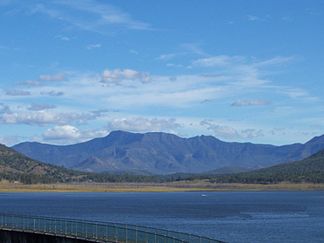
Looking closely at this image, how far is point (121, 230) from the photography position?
7200cm

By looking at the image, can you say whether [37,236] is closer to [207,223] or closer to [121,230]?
[121,230]

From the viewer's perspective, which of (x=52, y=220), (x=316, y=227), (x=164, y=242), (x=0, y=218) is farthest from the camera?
(x=316, y=227)

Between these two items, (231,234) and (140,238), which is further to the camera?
(231,234)

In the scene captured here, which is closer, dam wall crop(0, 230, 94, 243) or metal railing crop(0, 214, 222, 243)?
metal railing crop(0, 214, 222, 243)

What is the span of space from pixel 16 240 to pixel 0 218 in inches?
775

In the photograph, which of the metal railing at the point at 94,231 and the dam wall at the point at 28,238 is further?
the dam wall at the point at 28,238

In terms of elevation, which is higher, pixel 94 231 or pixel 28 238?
pixel 94 231

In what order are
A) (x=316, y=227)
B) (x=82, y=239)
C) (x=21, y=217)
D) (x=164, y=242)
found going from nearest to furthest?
(x=164, y=242)
(x=82, y=239)
(x=21, y=217)
(x=316, y=227)

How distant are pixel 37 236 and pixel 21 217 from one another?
11.3 m

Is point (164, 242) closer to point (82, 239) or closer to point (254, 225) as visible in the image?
point (82, 239)

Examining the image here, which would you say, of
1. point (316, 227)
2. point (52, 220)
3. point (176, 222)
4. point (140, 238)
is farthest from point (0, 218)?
point (316, 227)

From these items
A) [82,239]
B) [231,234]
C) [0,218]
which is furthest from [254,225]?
[82,239]

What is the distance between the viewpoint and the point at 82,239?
66312 mm

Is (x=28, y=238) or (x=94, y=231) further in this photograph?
(x=28, y=238)
